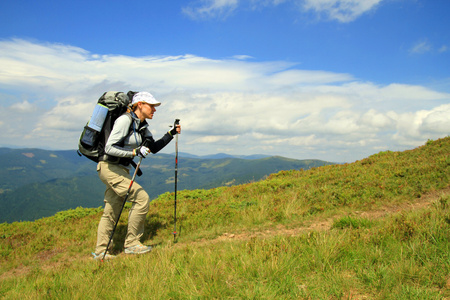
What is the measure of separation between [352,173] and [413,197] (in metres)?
3.45

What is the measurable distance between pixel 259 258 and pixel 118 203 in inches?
149

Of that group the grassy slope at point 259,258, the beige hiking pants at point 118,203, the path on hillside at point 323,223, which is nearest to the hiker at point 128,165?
the beige hiking pants at point 118,203

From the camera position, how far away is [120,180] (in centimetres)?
591

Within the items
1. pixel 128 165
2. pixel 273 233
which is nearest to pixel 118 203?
pixel 128 165

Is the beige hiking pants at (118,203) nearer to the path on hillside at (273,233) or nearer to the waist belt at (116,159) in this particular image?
the waist belt at (116,159)

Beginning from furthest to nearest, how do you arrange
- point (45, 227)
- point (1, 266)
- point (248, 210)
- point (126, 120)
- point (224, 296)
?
point (45, 227)
point (248, 210)
point (1, 266)
point (126, 120)
point (224, 296)

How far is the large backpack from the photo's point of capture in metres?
5.64

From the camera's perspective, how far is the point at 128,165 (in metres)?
6.41

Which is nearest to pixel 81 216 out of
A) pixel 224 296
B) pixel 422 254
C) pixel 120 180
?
pixel 120 180

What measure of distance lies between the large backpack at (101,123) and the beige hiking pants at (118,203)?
1.18 ft

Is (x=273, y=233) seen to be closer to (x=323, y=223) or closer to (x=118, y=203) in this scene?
(x=323, y=223)

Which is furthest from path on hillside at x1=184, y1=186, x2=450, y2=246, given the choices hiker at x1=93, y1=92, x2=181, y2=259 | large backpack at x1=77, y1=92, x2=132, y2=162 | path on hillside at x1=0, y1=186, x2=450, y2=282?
large backpack at x1=77, y1=92, x2=132, y2=162

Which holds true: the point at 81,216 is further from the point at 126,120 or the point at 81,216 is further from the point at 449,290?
the point at 449,290

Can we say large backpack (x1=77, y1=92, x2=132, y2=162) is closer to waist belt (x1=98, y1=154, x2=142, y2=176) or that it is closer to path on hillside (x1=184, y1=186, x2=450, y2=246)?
waist belt (x1=98, y1=154, x2=142, y2=176)
